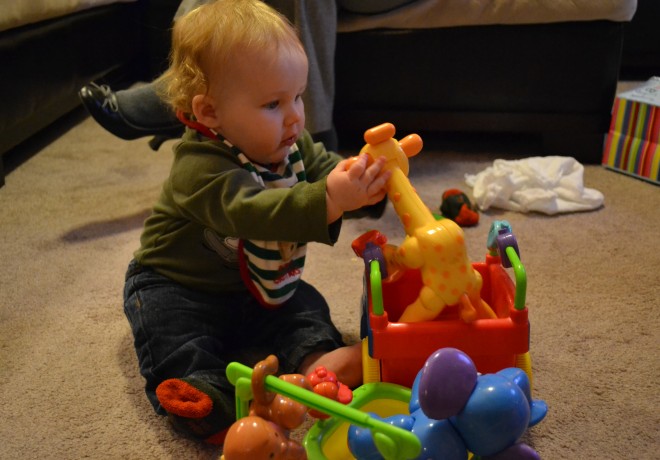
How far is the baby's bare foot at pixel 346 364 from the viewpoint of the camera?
0.81 m

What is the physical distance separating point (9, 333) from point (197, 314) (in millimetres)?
297

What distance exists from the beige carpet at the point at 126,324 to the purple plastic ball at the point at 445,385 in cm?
23

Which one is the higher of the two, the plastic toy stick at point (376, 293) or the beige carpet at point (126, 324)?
the plastic toy stick at point (376, 293)

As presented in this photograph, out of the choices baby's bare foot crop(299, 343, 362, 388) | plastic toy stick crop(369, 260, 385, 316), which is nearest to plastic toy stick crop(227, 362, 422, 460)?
plastic toy stick crop(369, 260, 385, 316)

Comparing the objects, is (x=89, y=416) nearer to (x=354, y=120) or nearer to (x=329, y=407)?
(x=329, y=407)

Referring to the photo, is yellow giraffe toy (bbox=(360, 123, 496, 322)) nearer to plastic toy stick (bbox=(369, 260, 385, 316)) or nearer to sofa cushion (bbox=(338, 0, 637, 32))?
plastic toy stick (bbox=(369, 260, 385, 316))

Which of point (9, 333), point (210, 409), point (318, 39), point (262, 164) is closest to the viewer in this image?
point (210, 409)

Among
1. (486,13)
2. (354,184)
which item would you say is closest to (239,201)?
(354,184)

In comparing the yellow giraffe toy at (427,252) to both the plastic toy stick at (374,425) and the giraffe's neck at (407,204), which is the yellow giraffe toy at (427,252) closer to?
the giraffe's neck at (407,204)

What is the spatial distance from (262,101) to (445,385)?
1.29 ft

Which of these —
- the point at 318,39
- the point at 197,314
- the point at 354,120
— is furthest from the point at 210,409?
the point at 354,120

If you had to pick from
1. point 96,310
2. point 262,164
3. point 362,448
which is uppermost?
point 262,164

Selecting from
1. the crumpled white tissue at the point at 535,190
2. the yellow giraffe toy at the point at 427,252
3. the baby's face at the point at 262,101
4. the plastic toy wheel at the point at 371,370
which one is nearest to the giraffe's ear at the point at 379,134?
the yellow giraffe toy at the point at 427,252

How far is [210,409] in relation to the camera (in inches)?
28.5
